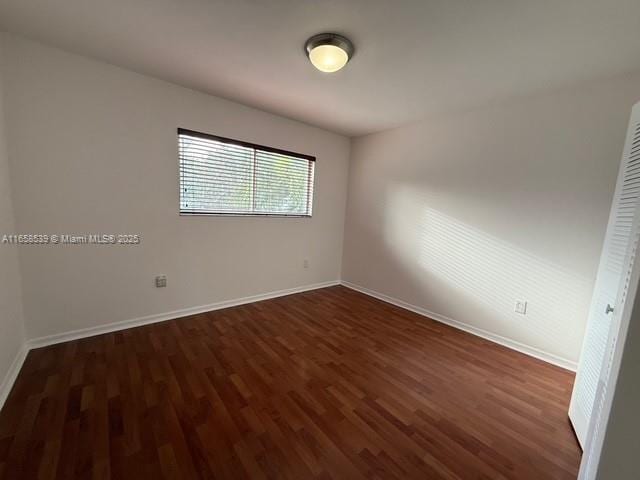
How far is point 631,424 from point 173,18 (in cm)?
275

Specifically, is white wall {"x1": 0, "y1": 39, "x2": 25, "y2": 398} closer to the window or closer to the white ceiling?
the white ceiling

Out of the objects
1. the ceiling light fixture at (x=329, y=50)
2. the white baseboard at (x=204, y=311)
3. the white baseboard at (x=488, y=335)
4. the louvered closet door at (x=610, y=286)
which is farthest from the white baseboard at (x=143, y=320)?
the louvered closet door at (x=610, y=286)

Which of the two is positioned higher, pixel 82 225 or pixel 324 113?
pixel 324 113

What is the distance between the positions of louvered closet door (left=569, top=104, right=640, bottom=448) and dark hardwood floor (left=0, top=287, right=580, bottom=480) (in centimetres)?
25

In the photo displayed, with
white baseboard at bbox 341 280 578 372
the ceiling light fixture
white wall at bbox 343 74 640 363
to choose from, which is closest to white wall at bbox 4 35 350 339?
the ceiling light fixture

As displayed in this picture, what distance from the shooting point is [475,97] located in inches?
93.0

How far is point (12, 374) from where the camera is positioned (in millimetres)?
1667

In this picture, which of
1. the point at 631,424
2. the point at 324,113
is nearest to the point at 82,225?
the point at 324,113

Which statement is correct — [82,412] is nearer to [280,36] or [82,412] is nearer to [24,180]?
[24,180]

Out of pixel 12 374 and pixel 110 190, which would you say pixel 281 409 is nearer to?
pixel 12 374

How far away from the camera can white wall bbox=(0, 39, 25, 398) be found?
1.59 metres

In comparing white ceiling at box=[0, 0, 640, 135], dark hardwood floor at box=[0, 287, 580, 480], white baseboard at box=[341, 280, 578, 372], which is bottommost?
dark hardwood floor at box=[0, 287, 580, 480]

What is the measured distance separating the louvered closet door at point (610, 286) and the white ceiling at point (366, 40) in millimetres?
636

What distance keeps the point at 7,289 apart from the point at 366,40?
2.87 metres
